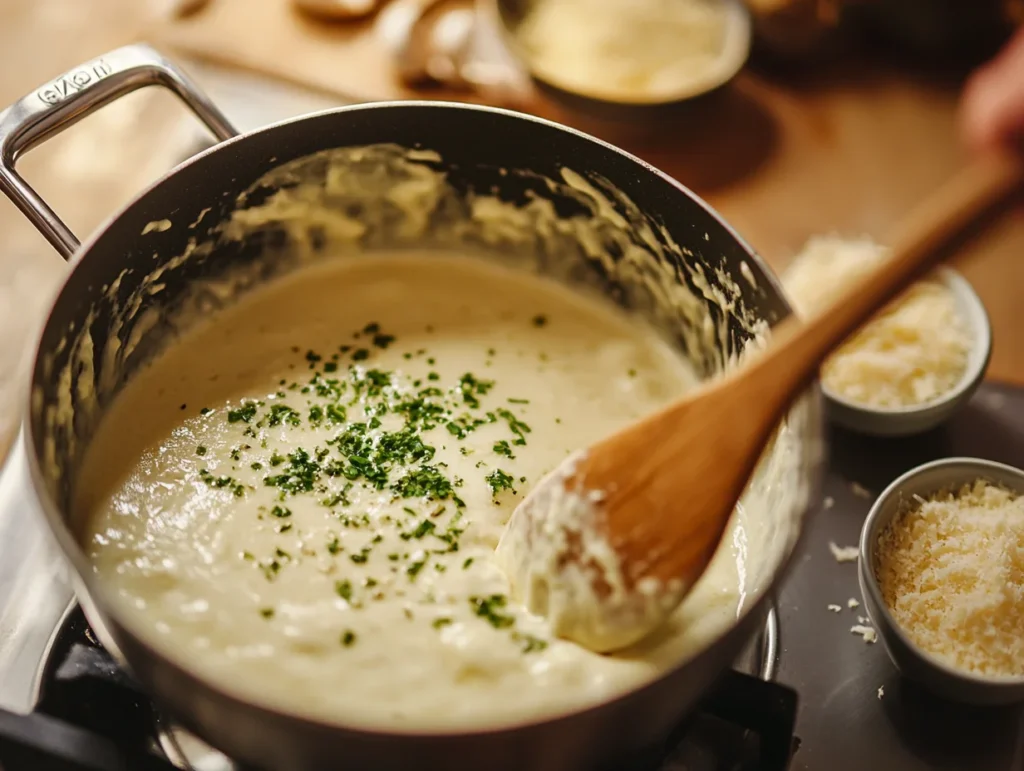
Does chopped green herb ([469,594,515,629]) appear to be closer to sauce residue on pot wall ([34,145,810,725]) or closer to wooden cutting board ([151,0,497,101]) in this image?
sauce residue on pot wall ([34,145,810,725])

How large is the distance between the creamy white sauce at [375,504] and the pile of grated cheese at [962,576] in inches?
5.9

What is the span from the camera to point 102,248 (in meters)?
0.92

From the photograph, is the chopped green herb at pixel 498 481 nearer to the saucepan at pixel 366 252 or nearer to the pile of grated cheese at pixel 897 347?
the saucepan at pixel 366 252

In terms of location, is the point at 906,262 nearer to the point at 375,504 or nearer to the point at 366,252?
the point at 375,504

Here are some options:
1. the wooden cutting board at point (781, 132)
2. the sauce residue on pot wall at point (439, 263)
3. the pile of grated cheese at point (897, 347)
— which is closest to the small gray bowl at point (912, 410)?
the pile of grated cheese at point (897, 347)

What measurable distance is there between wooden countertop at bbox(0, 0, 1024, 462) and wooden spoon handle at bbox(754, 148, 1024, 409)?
68cm

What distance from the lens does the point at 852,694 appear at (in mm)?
987

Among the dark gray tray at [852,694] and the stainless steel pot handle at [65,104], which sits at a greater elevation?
the stainless steel pot handle at [65,104]

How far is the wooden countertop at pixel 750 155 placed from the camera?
1.45 meters

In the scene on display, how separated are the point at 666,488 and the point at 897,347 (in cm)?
53

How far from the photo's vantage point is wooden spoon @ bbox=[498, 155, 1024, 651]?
2.56 feet

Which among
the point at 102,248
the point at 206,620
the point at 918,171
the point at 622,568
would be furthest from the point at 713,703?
the point at 918,171

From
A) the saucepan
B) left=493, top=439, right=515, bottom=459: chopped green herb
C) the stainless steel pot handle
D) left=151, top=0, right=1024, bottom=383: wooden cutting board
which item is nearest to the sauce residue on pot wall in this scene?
the saucepan

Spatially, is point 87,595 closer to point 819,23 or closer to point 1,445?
point 1,445
